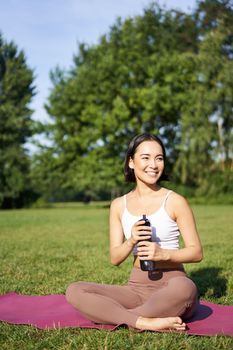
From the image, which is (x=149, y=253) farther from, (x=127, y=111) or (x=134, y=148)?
(x=127, y=111)

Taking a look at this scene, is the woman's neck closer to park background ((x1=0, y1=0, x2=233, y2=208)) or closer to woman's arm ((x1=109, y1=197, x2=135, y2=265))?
woman's arm ((x1=109, y1=197, x2=135, y2=265))

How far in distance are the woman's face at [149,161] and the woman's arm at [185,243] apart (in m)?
0.24

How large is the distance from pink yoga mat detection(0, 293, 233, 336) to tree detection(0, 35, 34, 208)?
1355 inches

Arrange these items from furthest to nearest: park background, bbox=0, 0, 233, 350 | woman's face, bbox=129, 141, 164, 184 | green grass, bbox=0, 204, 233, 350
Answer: park background, bbox=0, 0, 233, 350, woman's face, bbox=129, 141, 164, 184, green grass, bbox=0, 204, 233, 350

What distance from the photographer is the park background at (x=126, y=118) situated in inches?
1240

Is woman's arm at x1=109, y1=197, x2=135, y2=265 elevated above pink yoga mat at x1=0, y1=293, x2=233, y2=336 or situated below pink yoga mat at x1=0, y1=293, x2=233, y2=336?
above

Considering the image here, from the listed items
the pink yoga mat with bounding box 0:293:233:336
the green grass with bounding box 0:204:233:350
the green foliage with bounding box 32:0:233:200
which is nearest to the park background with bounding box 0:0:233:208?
the green foliage with bounding box 32:0:233:200

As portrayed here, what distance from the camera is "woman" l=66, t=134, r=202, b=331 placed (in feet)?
11.2

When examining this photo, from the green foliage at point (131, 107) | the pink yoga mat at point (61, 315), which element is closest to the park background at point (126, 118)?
the green foliage at point (131, 107)

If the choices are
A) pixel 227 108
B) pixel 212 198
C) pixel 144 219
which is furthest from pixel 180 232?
pixel 212 198

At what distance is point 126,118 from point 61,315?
30.8 m

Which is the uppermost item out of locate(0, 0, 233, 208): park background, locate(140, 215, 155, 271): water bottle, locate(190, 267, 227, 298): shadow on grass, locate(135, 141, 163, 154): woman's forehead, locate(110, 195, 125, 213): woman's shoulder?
locate(0, 0, 233, 208): park background

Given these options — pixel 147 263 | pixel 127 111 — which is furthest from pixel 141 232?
pixel 127 111

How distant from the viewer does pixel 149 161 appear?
12.4 ft
